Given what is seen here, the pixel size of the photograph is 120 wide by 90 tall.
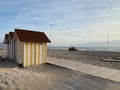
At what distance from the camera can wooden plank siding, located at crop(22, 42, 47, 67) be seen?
11227 millimetres

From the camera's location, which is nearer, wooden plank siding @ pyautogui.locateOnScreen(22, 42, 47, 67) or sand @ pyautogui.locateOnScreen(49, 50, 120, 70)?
wooden plank siding @ pyautogui.locateOnScreen(22, 42, 47, 67)

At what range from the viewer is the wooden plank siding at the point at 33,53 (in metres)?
11.2

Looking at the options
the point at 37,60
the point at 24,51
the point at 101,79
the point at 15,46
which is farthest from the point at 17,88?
the point at 15,46

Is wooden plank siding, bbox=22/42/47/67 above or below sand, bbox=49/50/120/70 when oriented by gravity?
above

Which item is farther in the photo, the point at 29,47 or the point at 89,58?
the point at 89,58

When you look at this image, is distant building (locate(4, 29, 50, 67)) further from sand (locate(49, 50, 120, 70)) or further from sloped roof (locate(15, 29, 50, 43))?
sand (locate(49, 50, 120, 70))

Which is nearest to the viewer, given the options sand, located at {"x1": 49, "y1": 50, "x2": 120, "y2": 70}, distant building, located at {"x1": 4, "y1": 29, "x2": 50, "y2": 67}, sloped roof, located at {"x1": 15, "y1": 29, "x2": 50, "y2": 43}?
distant building, located at {"x1": 4, "y1": 29, "x2": 50, "y2": 67}

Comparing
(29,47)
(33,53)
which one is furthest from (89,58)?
(29,47)

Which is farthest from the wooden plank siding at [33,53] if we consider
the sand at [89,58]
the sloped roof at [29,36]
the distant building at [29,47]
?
the sand at [89,58]

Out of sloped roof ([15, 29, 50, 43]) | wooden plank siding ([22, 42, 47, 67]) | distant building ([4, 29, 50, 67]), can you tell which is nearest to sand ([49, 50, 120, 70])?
wooden plank siding ([22, 42, 47, 67])

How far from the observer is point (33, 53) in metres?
11.8

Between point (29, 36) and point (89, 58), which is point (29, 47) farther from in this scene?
point (89, 58)

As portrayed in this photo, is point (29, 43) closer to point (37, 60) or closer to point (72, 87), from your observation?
point (37, 60)

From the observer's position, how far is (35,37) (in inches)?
483
